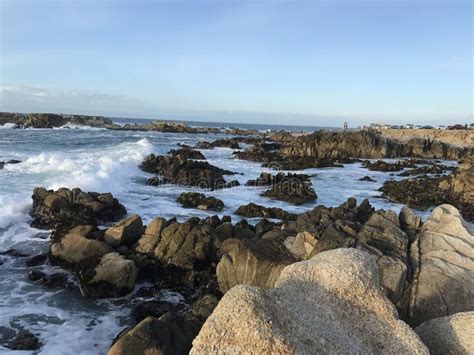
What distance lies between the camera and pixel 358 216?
14.5 metres

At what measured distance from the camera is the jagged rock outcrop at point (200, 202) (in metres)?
18.1

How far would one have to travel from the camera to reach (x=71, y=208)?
15.5 m

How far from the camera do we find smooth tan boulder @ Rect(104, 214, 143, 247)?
39.3 feet

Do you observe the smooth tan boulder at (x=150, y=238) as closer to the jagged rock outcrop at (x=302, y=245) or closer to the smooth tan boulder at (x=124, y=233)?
the smooth tan boulder at (x=124, y=233)

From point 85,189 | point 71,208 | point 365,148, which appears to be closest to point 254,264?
point 71,208

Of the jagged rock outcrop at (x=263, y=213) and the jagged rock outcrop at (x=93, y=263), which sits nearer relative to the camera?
the jagged rock outcrop at (x=93, y=263)

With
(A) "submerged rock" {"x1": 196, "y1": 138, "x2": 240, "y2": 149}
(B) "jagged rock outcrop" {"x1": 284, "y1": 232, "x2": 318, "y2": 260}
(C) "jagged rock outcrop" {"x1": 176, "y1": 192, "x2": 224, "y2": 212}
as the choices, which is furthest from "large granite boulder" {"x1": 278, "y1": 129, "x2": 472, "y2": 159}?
(B) "jagged rock outcrop" {"x1": 284, "y1": 232, "x2": 318, "y2": 260}

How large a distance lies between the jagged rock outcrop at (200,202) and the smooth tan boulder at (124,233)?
18.9ft

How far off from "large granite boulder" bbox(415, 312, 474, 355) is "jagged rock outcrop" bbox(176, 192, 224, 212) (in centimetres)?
1332

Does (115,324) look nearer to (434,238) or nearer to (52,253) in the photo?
(52,253)

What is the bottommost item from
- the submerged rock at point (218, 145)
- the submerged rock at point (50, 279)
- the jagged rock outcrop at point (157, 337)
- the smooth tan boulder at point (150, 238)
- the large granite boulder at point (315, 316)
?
the submerged rock at point (50, 279)

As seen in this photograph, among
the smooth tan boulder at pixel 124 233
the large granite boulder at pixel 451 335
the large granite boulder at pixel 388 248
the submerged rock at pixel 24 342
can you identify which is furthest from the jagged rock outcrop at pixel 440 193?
the submerged rock at pixel 24 342

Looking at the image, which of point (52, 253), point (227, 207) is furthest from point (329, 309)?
point (227, 207)

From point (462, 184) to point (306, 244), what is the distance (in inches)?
627
